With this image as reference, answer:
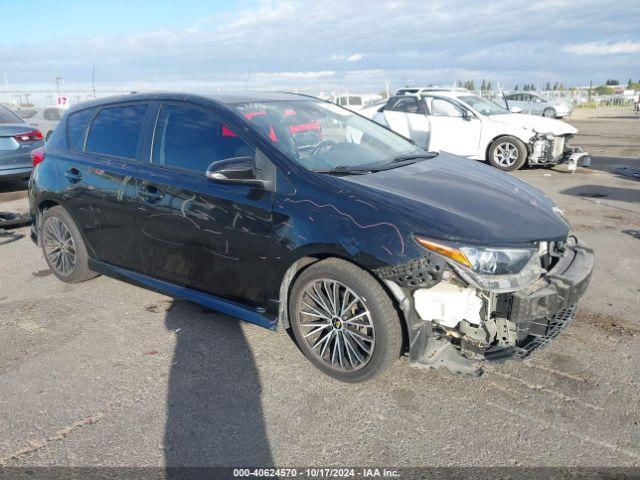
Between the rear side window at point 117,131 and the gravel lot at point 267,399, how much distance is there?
1.35m

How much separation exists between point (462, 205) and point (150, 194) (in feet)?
7.48

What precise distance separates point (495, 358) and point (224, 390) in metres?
1.63

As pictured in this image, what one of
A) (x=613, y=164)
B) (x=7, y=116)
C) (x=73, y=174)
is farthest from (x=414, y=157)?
(x=613, y=164)

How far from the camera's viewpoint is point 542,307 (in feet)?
9.53

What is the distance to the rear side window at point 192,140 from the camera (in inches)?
144

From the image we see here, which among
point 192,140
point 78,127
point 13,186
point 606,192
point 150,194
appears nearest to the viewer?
point 192,140

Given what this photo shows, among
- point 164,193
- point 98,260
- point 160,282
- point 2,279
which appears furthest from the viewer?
point 2,279

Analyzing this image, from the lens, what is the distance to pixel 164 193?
3.88m

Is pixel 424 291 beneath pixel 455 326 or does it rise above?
above

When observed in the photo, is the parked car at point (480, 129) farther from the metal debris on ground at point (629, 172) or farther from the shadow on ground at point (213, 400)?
the shadow on ground at point (213, 400)

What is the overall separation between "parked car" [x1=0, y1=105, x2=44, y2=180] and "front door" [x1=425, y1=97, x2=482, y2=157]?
26.5 ft

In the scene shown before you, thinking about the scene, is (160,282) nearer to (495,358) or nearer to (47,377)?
(47,377)

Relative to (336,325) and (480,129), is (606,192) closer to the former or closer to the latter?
(480,129)

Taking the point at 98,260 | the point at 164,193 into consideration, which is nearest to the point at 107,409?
the point at 164,193
